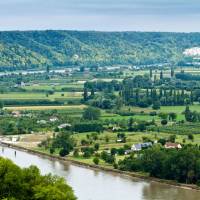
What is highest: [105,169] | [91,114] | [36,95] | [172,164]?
[172,164]

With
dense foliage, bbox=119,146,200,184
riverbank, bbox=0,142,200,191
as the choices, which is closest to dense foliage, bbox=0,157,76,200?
riverbank, bbox=0,142,200,191

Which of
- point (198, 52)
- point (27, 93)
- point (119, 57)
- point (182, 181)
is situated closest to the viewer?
point (182, 181)

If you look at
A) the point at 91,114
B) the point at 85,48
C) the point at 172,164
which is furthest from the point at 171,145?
the point at 85,48

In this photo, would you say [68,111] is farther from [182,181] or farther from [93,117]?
[182,181]

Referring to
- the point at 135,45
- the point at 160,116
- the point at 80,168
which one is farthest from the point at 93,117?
the point at 135,45

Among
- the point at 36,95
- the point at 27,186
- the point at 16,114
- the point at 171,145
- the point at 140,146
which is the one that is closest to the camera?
the point at 27,186

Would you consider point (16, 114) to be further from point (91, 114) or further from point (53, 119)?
point (91, 114)

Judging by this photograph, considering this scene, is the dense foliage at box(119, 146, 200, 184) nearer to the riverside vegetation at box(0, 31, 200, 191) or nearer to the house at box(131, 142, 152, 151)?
the riverside vegetation at box(0, 31, 200, 191)
